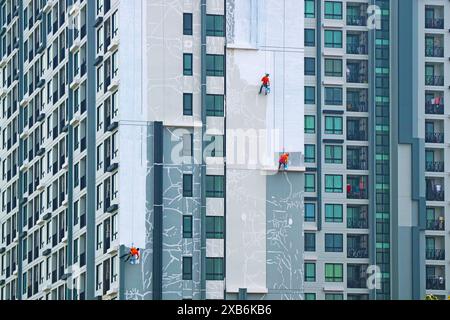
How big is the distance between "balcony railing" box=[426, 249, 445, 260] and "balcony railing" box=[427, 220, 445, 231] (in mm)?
1724

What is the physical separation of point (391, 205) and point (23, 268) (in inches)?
1192

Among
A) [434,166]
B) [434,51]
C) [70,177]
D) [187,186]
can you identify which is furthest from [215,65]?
[434,51]

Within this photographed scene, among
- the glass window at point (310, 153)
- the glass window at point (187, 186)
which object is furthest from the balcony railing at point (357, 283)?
the glass window at point (187, 186)

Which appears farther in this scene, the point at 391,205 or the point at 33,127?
the point at 391,205

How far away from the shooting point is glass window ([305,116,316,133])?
4333 inches

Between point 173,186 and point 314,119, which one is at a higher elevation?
point 314,119

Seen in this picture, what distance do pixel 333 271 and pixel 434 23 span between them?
2172cm

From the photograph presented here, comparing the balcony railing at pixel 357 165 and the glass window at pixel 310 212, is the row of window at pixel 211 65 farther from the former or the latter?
the balcony railing at pixel 357 165

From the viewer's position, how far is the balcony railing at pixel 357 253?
110250 mm

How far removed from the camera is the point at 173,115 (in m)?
78.4

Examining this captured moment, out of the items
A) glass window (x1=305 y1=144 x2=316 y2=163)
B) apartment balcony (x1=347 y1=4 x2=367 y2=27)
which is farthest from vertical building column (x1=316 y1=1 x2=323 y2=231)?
apartment balcony (x1=347 y1=4 x2=367 y2=27)

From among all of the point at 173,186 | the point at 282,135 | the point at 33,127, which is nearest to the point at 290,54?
the point at 282,135

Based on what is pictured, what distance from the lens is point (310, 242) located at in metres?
109

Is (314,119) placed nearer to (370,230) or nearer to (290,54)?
(370,230)
